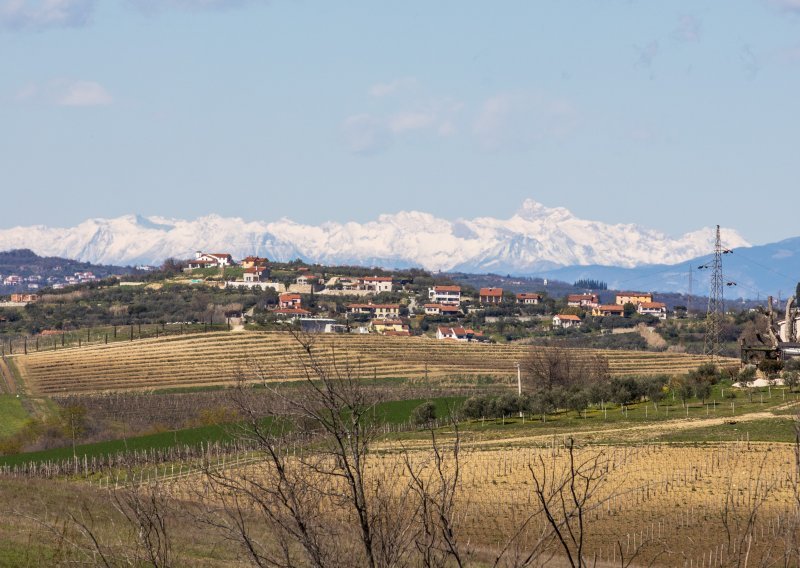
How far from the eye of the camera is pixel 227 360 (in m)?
119

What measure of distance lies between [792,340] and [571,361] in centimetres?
1999

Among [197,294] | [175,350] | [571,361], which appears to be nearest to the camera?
[571,361]

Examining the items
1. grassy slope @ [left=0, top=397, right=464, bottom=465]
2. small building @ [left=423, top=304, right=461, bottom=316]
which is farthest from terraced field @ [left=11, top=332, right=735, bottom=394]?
small building @ [left=423, top=304, right=461, bottom=316]

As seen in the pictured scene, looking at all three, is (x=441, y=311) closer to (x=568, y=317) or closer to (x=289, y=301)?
(x=568, y=317)

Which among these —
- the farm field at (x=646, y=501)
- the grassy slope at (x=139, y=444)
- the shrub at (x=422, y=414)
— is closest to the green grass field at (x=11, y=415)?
the grassy slope at (x=139, y=444)

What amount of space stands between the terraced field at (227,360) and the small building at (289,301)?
51073mm

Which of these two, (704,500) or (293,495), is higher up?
(293,495)

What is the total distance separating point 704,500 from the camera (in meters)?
40.4

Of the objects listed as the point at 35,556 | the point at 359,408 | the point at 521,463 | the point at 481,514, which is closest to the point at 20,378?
the point at 521,463

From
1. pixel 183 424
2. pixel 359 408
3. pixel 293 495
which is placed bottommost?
pixel 183 424

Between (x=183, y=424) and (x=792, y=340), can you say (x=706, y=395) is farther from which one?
(x=183, y=424)

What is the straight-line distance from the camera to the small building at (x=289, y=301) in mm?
190125

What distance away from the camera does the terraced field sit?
10894 cm

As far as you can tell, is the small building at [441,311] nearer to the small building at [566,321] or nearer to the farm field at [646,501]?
the small building at [566,321]
